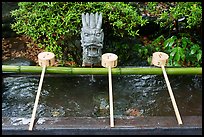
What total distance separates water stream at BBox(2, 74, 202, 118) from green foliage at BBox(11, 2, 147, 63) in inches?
23.6

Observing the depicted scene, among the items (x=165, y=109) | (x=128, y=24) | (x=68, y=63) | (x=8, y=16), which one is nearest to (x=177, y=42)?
(x=128, y=24)

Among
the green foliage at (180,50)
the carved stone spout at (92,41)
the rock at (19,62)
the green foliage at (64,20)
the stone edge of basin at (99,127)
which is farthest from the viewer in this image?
the rock at (19,62)

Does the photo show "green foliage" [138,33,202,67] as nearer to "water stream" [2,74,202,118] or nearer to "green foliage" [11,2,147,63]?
"water stream" [2,74,202,118]

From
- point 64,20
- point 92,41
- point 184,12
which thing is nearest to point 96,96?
point 92,41

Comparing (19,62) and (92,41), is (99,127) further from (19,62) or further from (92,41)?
(19,62)

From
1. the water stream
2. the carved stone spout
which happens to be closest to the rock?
the water stream

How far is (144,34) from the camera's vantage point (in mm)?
6992

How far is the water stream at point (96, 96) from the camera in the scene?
4910 mm

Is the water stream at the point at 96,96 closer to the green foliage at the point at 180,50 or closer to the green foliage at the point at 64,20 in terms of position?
the green foliage at the point at 180,50

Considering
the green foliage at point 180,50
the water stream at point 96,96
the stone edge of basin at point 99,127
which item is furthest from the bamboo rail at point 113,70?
the green foliage at point 180,50

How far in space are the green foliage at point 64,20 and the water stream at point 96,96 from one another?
1.97ft

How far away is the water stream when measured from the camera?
4.91m

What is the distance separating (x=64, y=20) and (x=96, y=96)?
119 centimetres

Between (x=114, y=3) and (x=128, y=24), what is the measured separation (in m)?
0.38
